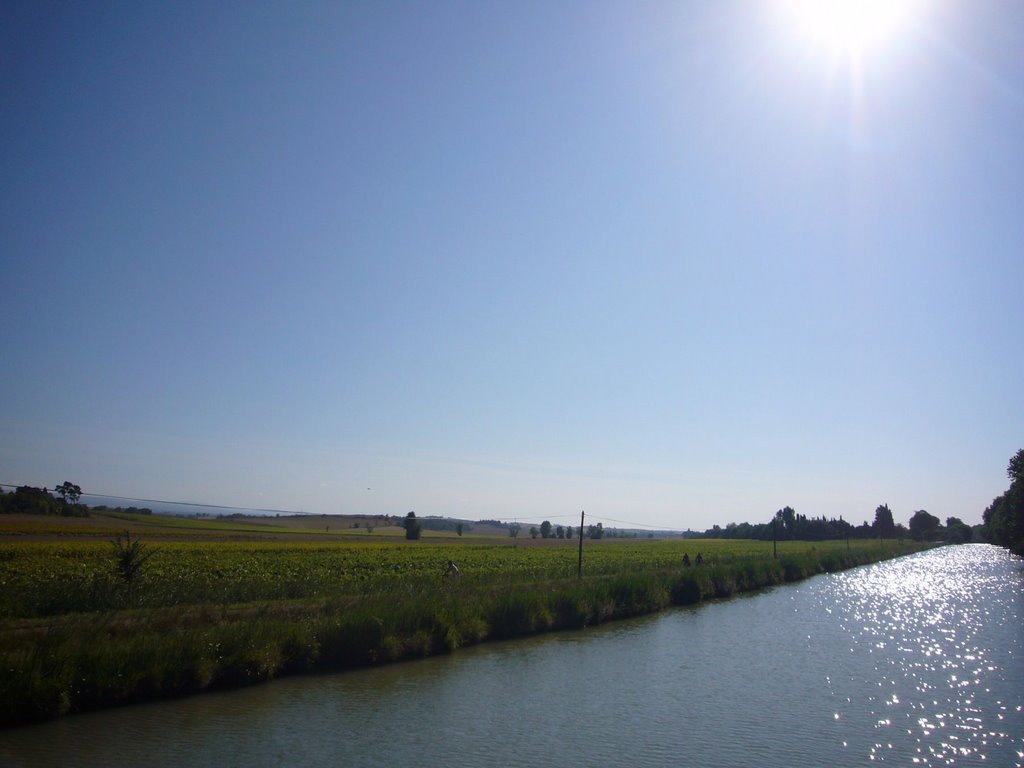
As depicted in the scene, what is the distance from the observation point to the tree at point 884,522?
461 feet

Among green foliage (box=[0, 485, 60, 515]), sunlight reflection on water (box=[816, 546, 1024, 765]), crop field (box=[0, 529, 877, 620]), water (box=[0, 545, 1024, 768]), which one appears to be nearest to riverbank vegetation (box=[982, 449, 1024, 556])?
sunlight reflection on water (box=[816, 546, 1024, 765])

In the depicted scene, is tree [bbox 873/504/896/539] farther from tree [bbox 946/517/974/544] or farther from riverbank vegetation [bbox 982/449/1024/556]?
riverbank vegetation [bbox 982/449/1024/556]

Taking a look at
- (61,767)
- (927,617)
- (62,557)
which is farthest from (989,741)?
(62,557)

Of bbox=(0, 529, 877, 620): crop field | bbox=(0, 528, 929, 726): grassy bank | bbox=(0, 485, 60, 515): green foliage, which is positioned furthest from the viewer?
bbox=(0, 485, 60, 515): green foliage

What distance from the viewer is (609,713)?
12.3 metres

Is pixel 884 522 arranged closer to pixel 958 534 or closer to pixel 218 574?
pixel 958 534

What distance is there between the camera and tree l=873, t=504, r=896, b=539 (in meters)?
140

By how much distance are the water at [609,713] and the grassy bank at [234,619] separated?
580 millimetres

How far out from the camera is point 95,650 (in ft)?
40.2

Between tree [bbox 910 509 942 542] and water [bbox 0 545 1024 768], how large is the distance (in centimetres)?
17808

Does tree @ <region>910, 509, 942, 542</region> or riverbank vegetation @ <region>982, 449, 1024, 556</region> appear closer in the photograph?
riverbank vegetation @ <region>982, 449, 1024, 556</region>

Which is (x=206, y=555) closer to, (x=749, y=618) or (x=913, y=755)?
(x=749, y=618)

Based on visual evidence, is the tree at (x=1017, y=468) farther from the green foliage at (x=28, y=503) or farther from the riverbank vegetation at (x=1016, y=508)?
the green foliage at (x=28, y=503)

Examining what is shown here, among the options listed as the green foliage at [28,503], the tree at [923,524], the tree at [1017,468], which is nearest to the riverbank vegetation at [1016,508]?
the tree at [1017,468]
